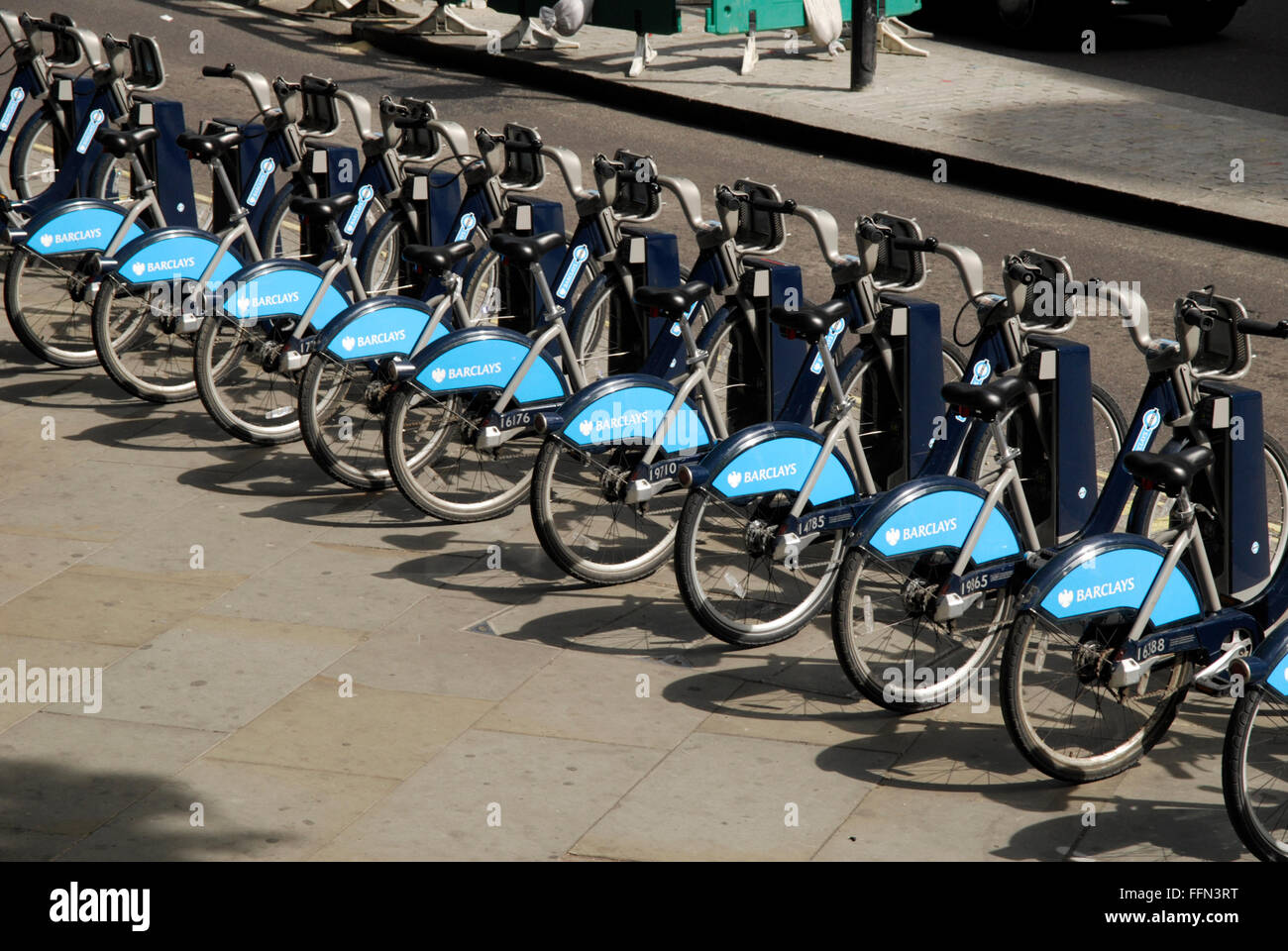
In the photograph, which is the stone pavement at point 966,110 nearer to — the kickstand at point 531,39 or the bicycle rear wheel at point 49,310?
the kickstand at point 531,39

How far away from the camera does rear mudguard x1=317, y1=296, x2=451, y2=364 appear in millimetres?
6641

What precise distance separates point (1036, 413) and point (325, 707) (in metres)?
2.62

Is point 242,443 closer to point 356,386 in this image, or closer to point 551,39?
point 356,386

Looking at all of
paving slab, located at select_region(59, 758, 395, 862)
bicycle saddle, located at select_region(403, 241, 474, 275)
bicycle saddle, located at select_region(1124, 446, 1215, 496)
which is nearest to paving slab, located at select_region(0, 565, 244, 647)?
paving slab, located at select_region(59, 758, 395, 862)

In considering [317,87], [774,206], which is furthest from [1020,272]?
[317,87]

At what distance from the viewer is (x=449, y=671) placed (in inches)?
212

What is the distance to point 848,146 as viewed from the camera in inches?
516

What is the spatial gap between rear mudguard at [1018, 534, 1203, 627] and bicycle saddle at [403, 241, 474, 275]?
309cm

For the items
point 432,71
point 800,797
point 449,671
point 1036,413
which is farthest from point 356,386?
point 432,71

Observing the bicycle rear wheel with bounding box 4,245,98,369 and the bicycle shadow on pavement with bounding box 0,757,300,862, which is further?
the bicycle rear wheel with bounding box 4,245,98,369

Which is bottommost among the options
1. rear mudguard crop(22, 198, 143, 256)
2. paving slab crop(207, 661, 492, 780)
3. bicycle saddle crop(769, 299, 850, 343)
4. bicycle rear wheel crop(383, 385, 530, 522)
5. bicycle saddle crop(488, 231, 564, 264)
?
paving slab crop(207, 661, 492, 780)

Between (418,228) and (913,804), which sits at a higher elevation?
(418,228)

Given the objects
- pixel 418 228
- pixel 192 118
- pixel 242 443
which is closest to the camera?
pixel 242 443

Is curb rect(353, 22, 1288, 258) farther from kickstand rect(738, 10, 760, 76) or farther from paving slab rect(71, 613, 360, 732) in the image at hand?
paving slab rect(71, 613, 360, 732)
